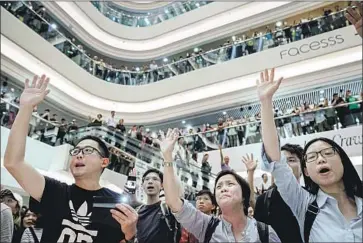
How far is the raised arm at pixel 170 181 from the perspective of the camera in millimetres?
1664

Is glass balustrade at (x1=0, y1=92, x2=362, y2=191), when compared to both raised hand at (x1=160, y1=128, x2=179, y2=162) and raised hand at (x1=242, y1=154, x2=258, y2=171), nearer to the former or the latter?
raised hand at (x1=242, y1=154, x2=258, y2=171)

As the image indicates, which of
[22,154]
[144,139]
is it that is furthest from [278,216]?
[144,139]

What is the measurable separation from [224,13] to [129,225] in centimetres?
1262

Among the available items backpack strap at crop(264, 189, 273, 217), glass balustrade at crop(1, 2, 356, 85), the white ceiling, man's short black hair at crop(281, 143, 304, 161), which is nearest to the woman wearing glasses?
backpack strap at crop(264, 189, 273, 217)

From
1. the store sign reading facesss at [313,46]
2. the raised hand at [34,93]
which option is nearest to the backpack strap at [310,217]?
the raised hand at [34,93]

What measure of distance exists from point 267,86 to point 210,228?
26.9 inches

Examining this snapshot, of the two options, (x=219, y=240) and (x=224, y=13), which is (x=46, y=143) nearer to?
(x=219, y=240)

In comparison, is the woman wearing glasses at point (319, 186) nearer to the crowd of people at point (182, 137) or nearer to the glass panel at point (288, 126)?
the crowd of people at point (182, 137)

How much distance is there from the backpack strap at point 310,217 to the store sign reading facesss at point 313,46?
958 centimetres

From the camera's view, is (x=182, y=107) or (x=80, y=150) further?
(x=182, y=107)

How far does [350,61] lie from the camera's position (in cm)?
999

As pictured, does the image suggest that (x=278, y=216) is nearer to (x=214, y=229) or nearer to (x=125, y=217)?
(x=214, y=229)

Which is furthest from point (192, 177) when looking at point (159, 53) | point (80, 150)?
point (159, 53)

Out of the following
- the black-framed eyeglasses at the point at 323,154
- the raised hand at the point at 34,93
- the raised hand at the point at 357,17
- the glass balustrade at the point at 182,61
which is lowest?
the black-framed eyeglasses at the point at 323,154
